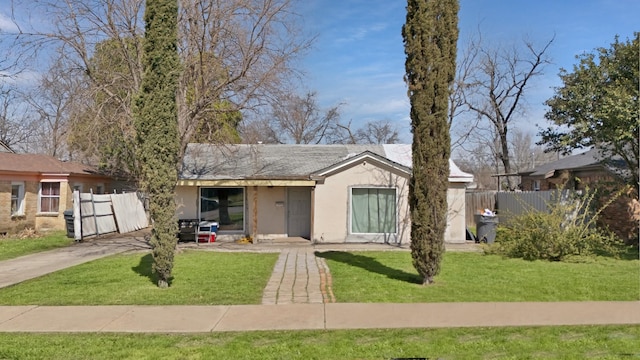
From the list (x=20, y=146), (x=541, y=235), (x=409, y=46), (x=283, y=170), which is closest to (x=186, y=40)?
(x=283, y=170)

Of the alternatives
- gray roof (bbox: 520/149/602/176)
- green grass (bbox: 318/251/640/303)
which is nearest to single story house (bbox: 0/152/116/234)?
green grass (bbox: 318/251/640/303)

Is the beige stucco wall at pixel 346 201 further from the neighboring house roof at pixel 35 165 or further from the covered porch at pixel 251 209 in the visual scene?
the neighboring house roof at pixel 35 165

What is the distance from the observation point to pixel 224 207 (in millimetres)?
18047

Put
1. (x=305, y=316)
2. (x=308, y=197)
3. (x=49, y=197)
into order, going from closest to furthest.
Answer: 1. (x=305, y=316)
2. (x=308, y=197)
3. (x=49, y=197)

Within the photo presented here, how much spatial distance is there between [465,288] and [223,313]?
4.49 meters

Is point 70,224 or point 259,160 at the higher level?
point 259,160

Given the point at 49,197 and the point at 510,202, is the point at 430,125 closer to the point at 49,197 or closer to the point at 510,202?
the point at 510,202

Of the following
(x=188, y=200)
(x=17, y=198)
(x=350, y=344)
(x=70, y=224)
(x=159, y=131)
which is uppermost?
(x=159, y=131)

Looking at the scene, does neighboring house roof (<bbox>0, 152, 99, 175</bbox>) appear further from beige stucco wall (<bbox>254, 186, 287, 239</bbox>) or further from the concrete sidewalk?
the concrete sidewalk

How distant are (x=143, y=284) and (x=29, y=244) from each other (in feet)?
31.8

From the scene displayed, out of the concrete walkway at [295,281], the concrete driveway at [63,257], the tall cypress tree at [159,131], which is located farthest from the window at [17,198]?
the tall cypress tree at [159,131]

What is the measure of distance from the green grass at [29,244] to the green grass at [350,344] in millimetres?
9857

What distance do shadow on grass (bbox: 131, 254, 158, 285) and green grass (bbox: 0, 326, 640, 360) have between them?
370cm

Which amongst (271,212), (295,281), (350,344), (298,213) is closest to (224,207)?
(271,212)
